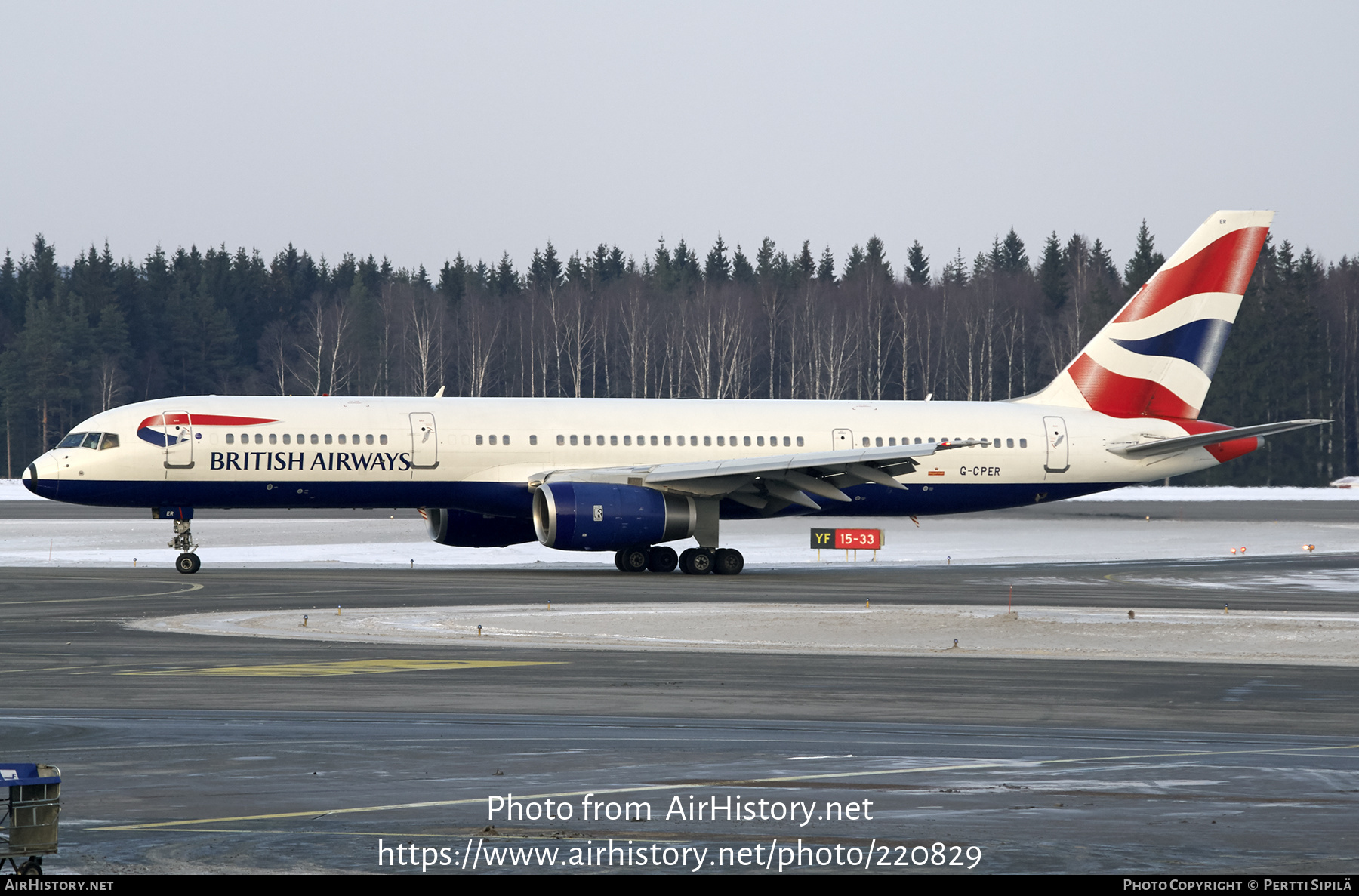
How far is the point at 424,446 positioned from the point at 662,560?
20.4ft

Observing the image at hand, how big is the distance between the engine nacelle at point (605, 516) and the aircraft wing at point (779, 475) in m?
0.63

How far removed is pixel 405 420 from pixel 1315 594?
1992cm

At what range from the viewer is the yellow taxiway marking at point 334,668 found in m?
17.1

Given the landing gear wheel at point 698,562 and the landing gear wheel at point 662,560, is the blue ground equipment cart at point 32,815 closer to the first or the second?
the landing gear wheel at point 698,562

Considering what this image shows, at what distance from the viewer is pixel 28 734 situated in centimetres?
1284

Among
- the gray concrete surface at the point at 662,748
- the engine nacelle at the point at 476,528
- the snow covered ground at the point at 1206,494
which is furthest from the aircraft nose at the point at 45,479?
the snow covered ground at the point at 1206,494

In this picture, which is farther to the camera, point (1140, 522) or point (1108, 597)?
point (1140, 522)

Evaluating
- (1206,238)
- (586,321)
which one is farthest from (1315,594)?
(586,321)

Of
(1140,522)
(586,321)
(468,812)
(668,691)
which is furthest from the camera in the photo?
(586,321)

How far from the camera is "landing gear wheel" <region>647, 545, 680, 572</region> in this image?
35250 mm

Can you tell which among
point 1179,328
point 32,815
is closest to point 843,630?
point 32,815

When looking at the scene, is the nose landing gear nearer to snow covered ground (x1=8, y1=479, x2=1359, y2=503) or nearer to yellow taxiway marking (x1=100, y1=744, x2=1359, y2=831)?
yellow taxiway marking (x1=100, y1=744, x2=1359, y2=831)
